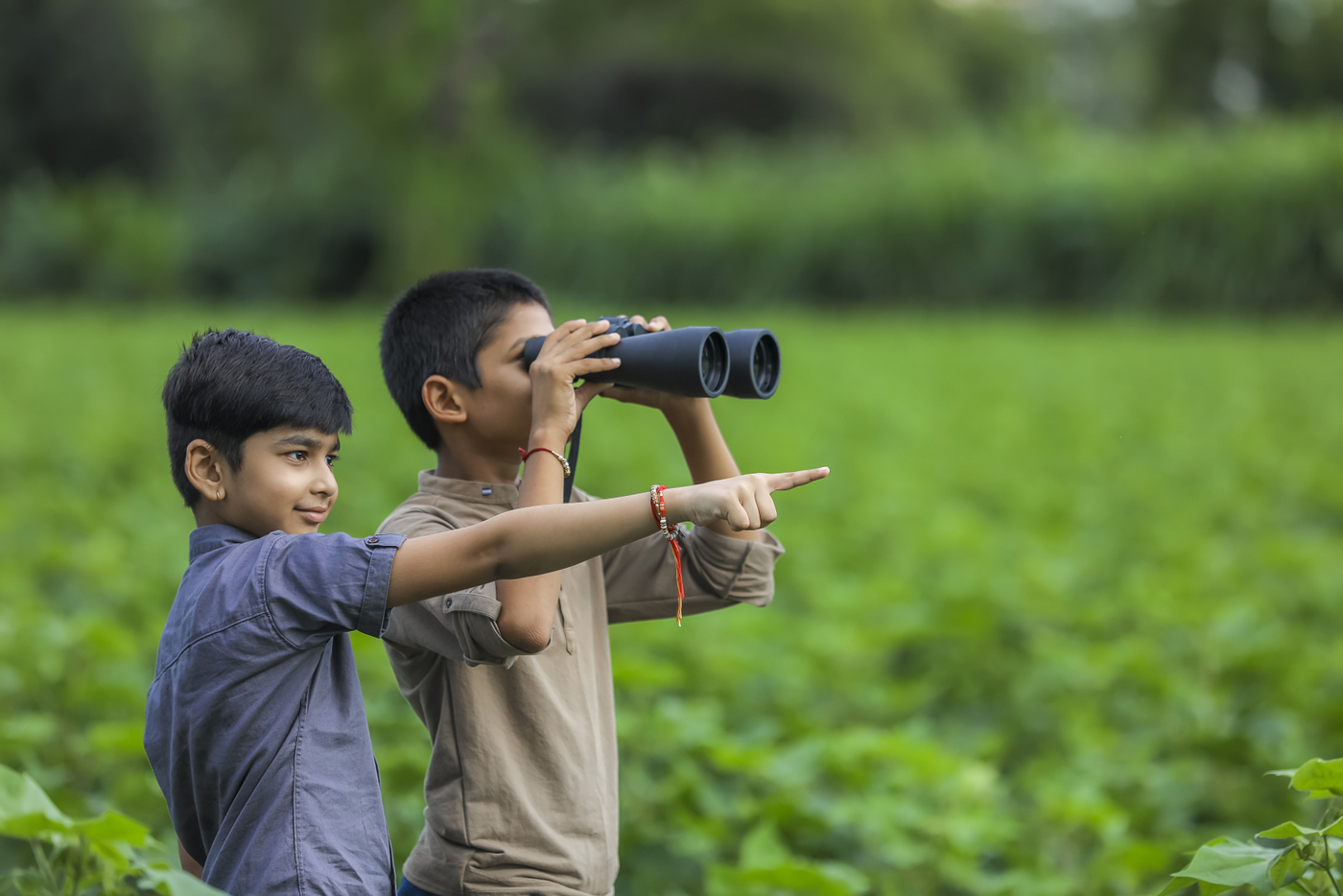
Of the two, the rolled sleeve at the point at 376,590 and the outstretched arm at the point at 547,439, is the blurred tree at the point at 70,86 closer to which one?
the outstretched arm at the point at 547,439

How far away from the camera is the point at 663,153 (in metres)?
23.0

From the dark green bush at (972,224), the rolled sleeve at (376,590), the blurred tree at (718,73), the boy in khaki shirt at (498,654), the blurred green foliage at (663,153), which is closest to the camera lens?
the rolled sleeve at (376,590)

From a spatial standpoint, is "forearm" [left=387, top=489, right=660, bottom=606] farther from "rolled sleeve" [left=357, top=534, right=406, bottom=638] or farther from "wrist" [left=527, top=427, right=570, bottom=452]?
"wrist" [left=527, top=427, right=570, bottom=452]

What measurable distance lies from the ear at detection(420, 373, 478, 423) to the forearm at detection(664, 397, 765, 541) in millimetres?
218

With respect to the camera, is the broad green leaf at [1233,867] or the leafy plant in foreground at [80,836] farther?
the broad green leaf at [1233,867]

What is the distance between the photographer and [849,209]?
14727 mm

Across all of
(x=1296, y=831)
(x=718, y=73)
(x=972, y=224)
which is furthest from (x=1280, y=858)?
(x=718, y=73)

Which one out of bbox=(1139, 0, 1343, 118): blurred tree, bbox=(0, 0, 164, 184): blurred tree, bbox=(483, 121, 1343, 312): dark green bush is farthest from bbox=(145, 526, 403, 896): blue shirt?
bbox=(0, 0, 164, 184): blurred tree

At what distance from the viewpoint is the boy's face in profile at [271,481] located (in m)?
1.16

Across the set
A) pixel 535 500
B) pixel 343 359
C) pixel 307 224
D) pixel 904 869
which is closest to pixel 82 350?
pixel 343 359

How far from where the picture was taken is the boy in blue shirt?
1078 mm

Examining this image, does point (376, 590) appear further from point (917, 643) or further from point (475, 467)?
point (917, 643)

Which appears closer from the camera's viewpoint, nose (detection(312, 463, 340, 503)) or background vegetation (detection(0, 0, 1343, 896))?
nose (detection(312, 463, 340, 503))

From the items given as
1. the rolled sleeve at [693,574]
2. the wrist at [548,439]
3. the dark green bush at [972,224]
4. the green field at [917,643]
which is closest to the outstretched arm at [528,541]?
the wrist at [548,439]
